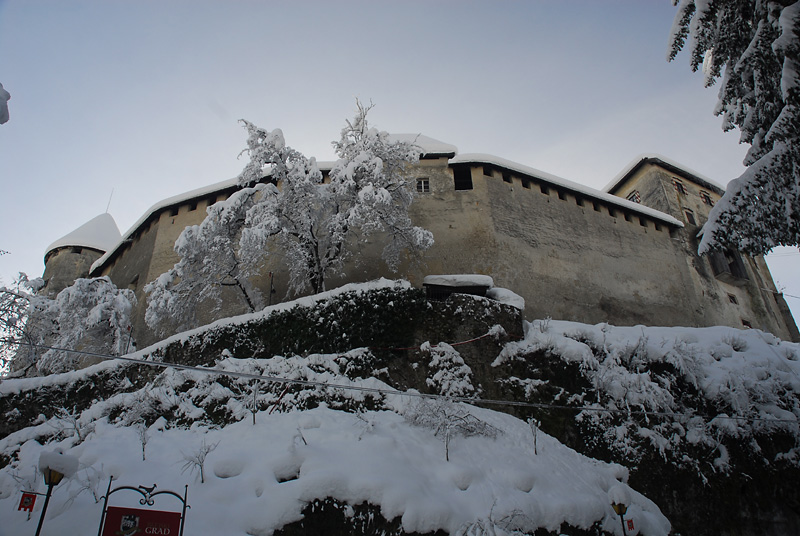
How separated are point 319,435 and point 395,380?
1959 mm

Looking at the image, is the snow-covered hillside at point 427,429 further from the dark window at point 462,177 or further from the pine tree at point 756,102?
the dark window at point 462,177

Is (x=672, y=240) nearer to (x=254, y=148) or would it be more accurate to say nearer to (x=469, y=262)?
(x=469, y=262)

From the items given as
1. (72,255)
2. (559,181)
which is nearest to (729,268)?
(559,181)

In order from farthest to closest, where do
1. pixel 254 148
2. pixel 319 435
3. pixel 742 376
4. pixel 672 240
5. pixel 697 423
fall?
1. pixel 672 240
2. pixel 254 148
3. pixel 742 376
4. pixel 697 423
5. pixel 319 435

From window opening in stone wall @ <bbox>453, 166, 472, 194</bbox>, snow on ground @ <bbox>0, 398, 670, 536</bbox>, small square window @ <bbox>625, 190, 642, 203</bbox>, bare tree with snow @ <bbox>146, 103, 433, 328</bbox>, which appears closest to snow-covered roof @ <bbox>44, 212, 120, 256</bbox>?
bare tree with snow @ <bbox>146, 103, 433, 328</bbox>

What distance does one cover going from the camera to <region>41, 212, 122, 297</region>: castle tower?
20.2 metres

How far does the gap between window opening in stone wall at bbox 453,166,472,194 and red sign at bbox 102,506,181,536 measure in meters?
13.3

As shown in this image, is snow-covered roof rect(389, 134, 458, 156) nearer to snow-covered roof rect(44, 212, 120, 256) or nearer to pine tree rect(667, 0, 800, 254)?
pine tree rect(667, 0, 800, 254)

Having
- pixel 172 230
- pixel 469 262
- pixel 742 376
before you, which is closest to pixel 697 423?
pixel 742 376

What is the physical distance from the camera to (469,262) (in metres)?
14.1

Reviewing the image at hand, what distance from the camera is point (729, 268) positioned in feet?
59.1

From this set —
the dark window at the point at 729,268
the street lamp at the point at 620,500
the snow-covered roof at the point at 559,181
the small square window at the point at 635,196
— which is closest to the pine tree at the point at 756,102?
the street lamp at the point at 620,500

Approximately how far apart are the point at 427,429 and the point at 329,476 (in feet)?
5.93

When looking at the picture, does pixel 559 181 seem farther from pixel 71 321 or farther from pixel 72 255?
pixel 72 255
